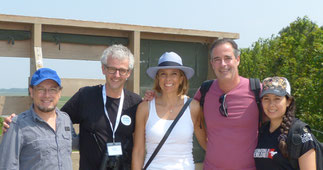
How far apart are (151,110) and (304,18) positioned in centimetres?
862

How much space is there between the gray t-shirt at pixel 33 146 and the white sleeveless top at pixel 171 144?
0.71 metres

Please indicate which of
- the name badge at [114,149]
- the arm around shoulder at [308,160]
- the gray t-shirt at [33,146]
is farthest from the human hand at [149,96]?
the arm around shoulder at [308,160]

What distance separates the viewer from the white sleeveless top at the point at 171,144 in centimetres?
285

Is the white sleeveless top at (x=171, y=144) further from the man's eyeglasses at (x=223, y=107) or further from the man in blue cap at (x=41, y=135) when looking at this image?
the man in blue cap at (x=41, y=135)

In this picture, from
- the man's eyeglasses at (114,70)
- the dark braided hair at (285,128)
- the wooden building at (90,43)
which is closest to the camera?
the dark braided hair at (285,128)

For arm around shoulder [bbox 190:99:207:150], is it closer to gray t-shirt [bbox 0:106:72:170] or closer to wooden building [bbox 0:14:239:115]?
gray t-shirt [bbox 0:106:72:170]

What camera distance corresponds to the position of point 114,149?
2.84 meters

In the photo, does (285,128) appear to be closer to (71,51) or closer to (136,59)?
(136,59)

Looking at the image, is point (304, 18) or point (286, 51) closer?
point (286, 51)

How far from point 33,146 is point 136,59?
244 cm

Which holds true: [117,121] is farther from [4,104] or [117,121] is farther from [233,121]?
[4,104]

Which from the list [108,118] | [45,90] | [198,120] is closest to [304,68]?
[198,120]

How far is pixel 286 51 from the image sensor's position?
8.80 meters

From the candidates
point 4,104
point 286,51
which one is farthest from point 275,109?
point 286,51
